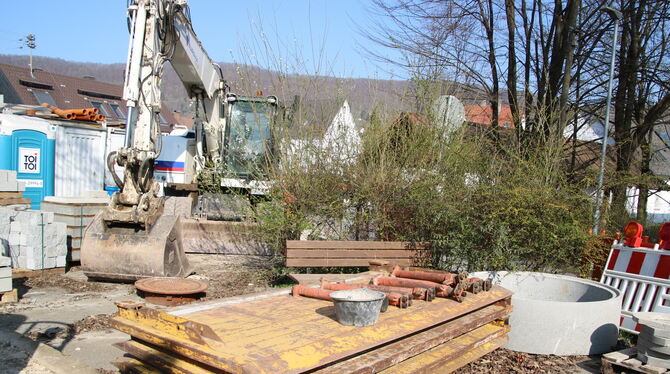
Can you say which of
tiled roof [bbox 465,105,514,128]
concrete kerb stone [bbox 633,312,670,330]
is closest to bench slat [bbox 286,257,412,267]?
concrete kerb stone [bbox 633,312,670,330]

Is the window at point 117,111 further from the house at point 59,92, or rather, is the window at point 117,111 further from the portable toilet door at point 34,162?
the portable toilet door at point 34,162

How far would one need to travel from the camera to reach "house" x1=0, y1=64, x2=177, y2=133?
26.4m

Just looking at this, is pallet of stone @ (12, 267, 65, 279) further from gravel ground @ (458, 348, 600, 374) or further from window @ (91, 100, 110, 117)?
window @ (91, 100, 110, 117)

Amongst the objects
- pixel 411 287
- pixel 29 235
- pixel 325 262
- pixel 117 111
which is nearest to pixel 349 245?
pixel 325 262

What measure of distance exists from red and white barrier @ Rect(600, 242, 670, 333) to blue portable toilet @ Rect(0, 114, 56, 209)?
12522mm

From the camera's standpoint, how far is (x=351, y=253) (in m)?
7.24

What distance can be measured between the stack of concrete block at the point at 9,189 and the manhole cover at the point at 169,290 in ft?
11.0

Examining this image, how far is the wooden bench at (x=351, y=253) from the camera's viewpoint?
276 inches

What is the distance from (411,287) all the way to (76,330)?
3.49 metres

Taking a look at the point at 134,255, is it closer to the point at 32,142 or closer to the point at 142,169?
the point at 142,169

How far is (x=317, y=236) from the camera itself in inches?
316

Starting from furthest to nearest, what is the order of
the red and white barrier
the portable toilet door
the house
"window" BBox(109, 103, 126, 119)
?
"window" BBox(109, 103, 126, 119)
the house
the portable toilet door
the red and white barrier

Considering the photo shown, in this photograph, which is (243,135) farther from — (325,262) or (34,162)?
(34,162)

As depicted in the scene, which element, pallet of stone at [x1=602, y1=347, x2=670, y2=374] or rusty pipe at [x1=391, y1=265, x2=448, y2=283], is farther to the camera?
rusty pipe at [x1=391, y1=265, x2=448, y2=283]
